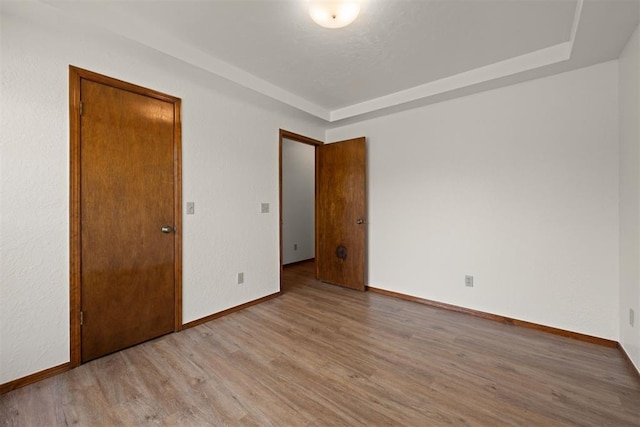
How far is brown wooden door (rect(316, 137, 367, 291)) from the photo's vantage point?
353 centimetres

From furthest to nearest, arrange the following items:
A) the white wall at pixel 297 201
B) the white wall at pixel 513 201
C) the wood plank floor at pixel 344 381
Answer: the white wall at pixel 297 201, the white wall at pixel 513 201, the wood plank floor at pixel 344 381

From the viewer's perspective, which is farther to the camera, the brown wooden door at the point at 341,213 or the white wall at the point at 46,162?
the brown wooden door at the point at 341,213

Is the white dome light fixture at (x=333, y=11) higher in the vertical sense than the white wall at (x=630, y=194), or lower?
higher

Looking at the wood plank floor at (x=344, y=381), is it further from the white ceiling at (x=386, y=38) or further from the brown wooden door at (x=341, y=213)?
the white ceiling at (x=386, y=38)

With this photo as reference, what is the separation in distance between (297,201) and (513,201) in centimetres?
361

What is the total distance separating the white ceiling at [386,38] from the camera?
1710 millimetres

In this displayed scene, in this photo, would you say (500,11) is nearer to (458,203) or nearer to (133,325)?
(458,203)

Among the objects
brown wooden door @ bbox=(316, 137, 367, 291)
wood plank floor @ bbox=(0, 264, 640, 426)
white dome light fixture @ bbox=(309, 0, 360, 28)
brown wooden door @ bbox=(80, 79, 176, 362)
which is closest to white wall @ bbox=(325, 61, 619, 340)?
brown wooden door @ bbox=(316, 137, 367, 291)

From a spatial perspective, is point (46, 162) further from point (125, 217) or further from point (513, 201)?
point (513, 201)

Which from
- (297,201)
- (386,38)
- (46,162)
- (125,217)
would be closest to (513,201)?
(386,38)

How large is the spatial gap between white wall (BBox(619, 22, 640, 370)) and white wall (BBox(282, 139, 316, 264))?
12.9 ft

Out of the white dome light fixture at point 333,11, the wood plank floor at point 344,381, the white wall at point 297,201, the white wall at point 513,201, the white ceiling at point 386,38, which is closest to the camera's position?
the wood plank floor at point 344,381

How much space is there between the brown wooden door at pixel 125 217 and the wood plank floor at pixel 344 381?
252mm

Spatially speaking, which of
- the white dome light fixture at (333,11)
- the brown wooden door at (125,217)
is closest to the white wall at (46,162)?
the brown wooden door at (125,217)
